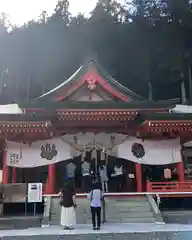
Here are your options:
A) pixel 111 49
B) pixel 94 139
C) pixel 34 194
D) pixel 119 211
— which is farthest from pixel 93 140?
pixel 111 49

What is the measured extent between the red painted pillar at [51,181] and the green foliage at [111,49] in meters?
18.7

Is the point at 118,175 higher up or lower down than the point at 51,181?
higher up

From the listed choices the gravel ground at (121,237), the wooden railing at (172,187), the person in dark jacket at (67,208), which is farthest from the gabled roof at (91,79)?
the gravel ground at (121,237)

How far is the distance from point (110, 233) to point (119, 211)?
305 centimetres

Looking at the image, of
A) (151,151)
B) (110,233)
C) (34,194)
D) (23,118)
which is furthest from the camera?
(151,151)

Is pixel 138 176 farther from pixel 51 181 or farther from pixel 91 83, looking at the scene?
pixel 91 83

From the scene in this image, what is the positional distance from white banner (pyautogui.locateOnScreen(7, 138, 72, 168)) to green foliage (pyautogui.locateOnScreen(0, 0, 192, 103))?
1803cm

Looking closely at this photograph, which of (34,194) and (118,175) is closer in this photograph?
(34,194)

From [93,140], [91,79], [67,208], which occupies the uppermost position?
[91,79]

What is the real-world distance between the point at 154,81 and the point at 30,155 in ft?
66.9

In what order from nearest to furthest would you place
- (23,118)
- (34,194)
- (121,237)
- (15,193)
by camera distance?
(121,237) → (34,194) → (15,193) → (23,118)

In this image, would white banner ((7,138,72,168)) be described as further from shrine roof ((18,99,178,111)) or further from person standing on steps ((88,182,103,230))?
person standing on steps ((88,182,103,230))

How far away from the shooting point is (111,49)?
3334cm

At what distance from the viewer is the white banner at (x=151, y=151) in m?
14.5
